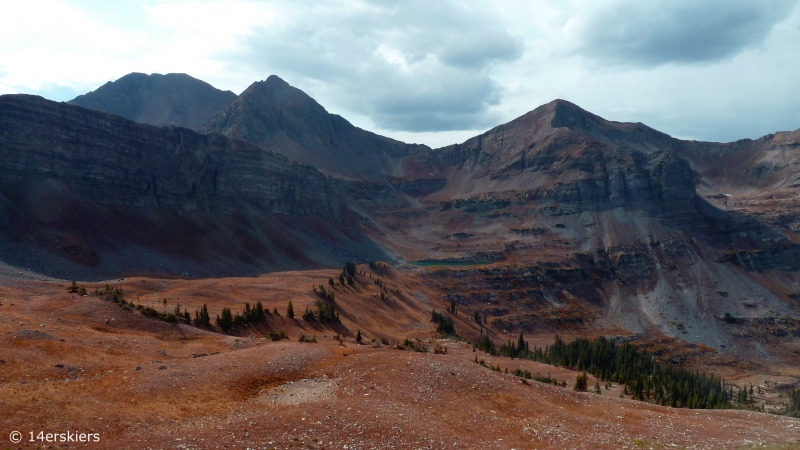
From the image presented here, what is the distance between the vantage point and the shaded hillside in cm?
8556

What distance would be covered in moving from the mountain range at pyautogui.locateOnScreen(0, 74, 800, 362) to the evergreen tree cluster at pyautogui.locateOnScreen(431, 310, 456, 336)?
23.9m

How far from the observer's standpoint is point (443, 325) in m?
86.4

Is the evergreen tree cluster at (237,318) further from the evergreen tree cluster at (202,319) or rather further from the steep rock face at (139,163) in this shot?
the steep rock face at (139,163)

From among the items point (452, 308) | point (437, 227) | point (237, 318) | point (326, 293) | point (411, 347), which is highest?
point (437, 227)

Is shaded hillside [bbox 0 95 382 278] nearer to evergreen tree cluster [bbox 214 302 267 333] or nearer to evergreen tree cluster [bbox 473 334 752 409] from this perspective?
evergreen tree cluster [bbox 214 302 267 333]

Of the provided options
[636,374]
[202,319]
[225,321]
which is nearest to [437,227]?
[636,374]

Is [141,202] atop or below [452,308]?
atop

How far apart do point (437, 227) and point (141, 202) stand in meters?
108

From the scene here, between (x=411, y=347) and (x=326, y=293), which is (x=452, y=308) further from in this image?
(x=411, y=347)

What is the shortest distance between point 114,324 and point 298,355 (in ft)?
49.1

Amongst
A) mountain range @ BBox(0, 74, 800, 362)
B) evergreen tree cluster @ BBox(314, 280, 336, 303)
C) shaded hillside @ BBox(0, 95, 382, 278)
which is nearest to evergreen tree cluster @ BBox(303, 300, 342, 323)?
evergreen tree cluster @ BBox(314, 280, 336, 303)

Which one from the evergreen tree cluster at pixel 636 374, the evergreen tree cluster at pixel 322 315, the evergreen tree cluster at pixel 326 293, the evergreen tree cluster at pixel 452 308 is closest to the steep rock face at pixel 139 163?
the evergreen tree cluster at pixel 326 293

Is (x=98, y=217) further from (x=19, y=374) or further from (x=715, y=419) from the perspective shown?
(x=715, y=419)

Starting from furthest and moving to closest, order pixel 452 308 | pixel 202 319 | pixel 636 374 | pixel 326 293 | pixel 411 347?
1. pixel 452 308
2. pixel 326 293
3. pixel 636 374
4. pixel 411 347
5. pixel 202 319
